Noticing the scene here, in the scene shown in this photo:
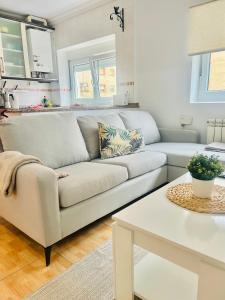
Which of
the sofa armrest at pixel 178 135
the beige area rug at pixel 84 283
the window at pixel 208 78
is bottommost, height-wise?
the beige area rug at pixel 84 283

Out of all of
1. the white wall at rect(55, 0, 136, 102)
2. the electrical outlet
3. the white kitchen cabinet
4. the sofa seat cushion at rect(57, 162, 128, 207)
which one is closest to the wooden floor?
the sofa seat cushion at rect(57, 162, 128, 207)

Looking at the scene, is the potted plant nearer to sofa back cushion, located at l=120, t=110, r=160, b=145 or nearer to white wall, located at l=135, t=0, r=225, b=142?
sofa back cushion, located at l=120, t=110, r=160, b=145

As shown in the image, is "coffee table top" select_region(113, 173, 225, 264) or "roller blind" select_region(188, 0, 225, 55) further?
"roller blind" select_region(188, 0, 225, 55)

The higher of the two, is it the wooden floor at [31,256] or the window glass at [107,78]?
the window glass at [107,78]

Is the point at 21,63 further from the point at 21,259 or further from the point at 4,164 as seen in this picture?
the point at 21,259

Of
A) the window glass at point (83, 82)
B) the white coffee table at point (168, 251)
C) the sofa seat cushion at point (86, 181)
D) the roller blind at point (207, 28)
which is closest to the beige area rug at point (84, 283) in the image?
the white coffee table at point (168, 251)

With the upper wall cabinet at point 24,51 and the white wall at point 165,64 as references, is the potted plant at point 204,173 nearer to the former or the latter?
the white wall at point 165,64

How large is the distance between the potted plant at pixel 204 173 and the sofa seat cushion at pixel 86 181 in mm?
682

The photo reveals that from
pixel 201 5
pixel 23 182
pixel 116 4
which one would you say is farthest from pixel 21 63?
pixel 23 182

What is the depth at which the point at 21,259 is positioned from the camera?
54.5 inches

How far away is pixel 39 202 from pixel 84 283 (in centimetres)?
50

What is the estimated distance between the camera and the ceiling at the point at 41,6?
3.34m

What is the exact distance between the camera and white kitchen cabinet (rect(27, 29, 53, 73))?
3817 mm

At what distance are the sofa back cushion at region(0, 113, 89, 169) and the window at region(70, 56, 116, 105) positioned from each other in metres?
1.82
